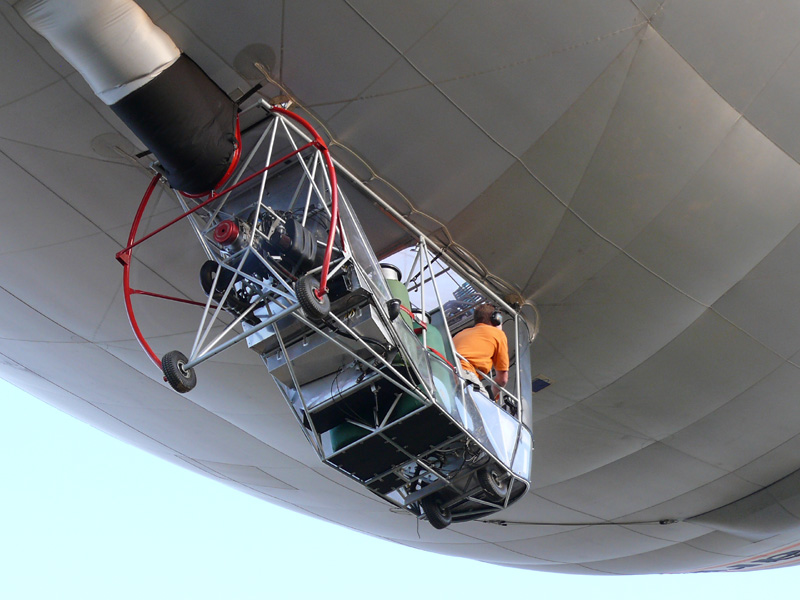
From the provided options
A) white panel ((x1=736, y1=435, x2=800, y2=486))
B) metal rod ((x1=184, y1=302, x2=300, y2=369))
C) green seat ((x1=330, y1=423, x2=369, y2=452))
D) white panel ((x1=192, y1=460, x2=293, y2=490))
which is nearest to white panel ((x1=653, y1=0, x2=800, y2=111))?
metal rod ((x1=184, y1=302, x2=300, y2=369))

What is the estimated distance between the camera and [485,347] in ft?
24.8

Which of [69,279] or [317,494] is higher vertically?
[317,494]

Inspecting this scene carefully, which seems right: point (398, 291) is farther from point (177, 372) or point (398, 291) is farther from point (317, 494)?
point (317, 494)

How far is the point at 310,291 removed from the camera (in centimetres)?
579

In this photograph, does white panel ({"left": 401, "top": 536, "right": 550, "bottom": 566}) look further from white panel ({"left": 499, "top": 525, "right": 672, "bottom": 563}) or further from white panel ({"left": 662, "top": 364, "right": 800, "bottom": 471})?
white panel ({"left": 662, "top": 364, "right": 800, "bottom": 471})

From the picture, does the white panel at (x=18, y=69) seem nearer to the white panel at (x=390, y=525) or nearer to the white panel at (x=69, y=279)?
the white panel at (x=69, y=279)

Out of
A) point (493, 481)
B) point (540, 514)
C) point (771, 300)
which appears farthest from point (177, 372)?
point (540, 514)

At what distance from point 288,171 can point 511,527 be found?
8157mm

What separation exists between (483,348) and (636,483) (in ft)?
16.6

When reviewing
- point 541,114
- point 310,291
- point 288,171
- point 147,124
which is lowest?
point 310,291

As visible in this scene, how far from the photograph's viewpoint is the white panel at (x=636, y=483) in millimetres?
10930

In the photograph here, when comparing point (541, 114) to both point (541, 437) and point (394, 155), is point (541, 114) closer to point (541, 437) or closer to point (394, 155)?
point (394, 155)

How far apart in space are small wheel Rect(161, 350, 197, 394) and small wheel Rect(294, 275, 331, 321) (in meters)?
1.01

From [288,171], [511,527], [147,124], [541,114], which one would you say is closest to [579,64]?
[541,114]
